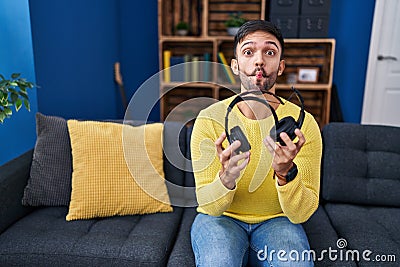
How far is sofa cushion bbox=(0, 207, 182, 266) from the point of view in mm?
1289

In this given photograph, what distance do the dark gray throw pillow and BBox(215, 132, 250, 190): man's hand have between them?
857 mm

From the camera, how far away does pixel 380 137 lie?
1.72 m

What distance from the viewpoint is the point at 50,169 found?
63.6 inches

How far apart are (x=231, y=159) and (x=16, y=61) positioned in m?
1.42

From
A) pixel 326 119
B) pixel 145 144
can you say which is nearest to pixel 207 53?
pixel 326 119

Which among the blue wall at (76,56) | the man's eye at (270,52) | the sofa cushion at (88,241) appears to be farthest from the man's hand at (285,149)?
the blue wall at (76,56)

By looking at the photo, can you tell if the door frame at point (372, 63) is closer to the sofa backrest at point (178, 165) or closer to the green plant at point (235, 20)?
the green plant at point (235, 20)

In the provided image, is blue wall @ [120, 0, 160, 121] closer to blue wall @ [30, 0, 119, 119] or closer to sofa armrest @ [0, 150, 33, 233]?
blue wall @ [30, 0, 119, 119]

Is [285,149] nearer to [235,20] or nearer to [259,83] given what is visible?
[259,83]

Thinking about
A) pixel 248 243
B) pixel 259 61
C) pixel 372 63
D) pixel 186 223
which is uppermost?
pixel 259 61

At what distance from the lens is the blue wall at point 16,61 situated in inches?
72.0

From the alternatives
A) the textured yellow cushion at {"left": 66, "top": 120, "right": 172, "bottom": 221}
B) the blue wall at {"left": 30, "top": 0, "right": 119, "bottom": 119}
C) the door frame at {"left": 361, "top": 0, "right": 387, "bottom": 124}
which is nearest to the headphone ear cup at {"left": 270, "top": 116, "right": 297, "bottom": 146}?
the textured yellow cushion at {"left": 66, "top": 120, "right": 172, "bottom": 221}

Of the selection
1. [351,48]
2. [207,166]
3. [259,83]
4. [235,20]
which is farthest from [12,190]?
[351,48]

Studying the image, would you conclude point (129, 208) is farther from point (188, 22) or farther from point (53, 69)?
point (188, 22)
